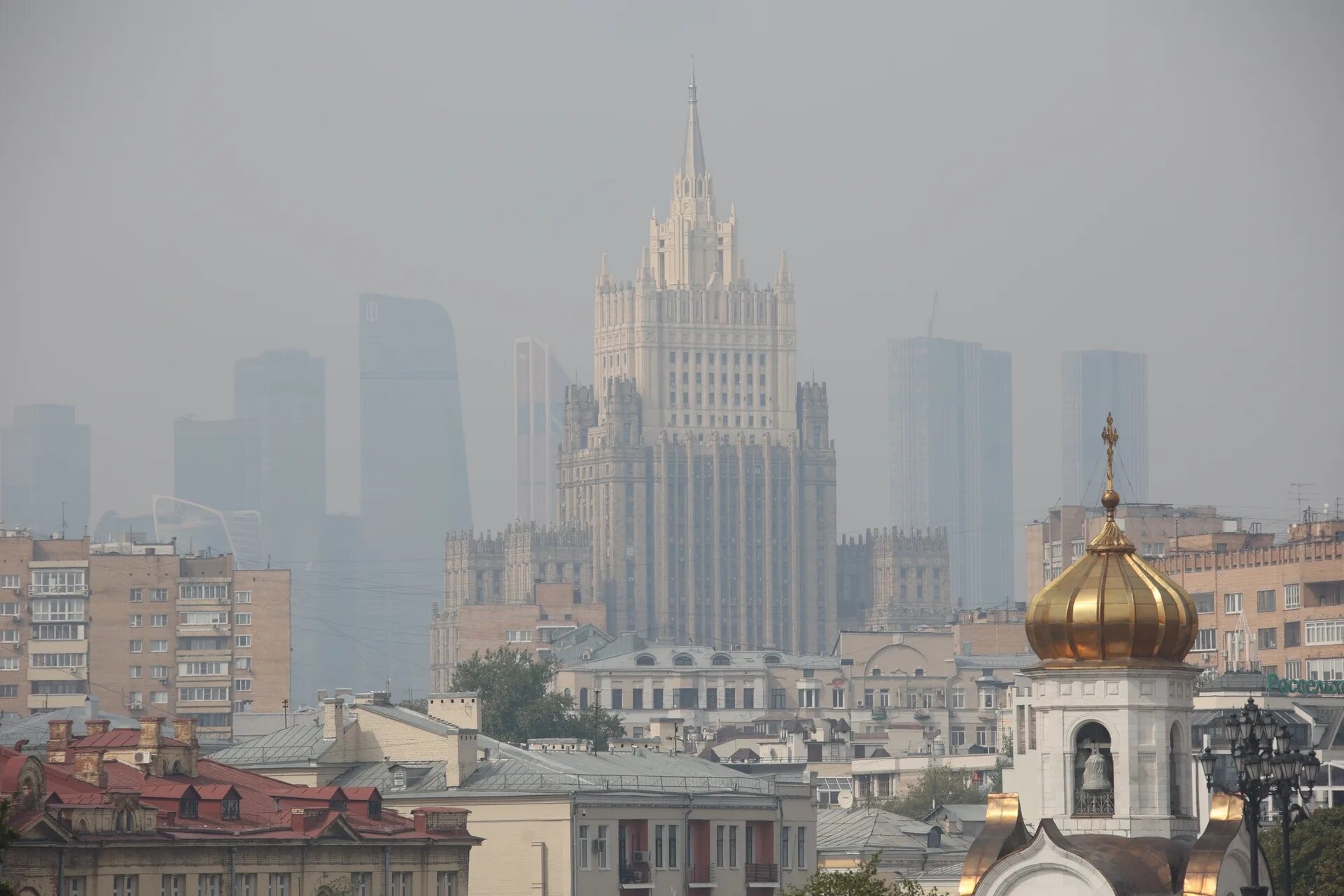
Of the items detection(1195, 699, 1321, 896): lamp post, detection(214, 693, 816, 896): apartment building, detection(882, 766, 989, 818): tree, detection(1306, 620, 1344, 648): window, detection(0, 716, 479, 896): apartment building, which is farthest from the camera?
detection(1306, 620, 1344, 648): window

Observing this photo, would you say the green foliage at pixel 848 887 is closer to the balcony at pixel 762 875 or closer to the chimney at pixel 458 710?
the balcony at pixel 762 875

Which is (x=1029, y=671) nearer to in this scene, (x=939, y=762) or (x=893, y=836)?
(x=893, y=836)

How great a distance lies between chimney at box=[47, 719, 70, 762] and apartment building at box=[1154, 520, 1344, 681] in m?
71.0

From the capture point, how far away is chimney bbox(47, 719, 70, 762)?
296 feet

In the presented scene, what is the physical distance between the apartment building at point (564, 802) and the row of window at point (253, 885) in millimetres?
4908

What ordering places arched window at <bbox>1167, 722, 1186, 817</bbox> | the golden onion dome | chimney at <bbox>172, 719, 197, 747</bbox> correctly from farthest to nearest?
chimney at <bbox>172, 719, 197, 747</bbox>, the golden onion dome, arched window at <bbox>1167, 722, 1186, 817</bbox>

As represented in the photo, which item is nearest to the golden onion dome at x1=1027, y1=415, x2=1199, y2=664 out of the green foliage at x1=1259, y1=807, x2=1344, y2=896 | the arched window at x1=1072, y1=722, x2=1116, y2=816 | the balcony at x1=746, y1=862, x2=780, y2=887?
the arched window at x1=1072, y1=722, x2=1116, y2=816

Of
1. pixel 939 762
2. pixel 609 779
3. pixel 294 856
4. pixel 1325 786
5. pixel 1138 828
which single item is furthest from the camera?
pixel 939 762

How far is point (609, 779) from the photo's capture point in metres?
99.8

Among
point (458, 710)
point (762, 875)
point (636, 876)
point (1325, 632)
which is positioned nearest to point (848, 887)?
point (636, 876)

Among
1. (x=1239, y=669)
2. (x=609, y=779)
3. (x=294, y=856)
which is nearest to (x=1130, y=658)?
(x=294, y=856)

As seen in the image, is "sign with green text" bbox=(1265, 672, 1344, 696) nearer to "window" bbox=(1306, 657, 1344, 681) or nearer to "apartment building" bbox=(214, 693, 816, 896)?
"window" bbox=(1306, 657, 1344, 681)

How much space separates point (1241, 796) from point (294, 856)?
35.8 meters

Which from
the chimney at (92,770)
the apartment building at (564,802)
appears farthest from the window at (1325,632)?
the chimney at (92,770)
